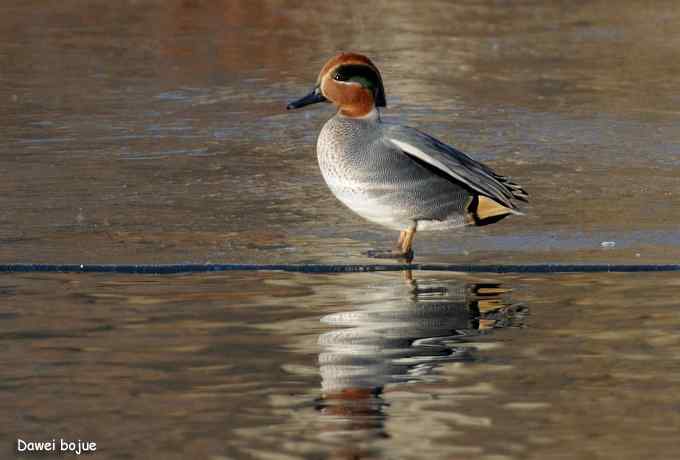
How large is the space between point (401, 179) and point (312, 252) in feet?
1.94

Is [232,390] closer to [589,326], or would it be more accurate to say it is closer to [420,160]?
[589,326]

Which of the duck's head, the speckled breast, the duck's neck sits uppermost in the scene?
the duck's head

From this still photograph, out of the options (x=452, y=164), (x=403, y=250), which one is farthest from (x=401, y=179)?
(x=403, y=250)

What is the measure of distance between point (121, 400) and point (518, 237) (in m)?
3.29

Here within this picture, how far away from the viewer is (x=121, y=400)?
548 centimetres

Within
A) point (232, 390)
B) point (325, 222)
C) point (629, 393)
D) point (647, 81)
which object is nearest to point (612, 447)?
point (629, 393)

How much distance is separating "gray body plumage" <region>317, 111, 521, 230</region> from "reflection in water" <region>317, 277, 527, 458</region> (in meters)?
0.54

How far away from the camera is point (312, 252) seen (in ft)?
26.2

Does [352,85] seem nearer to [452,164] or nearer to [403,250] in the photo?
[452,164]

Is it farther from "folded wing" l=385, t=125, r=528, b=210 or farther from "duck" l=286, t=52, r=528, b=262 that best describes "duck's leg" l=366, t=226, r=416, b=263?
"folded wing" l=385, t=125, r=528, b=210

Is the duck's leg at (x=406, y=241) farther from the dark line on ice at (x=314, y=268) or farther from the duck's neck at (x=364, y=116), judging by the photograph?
the duck's neck at (x=364, y=116)

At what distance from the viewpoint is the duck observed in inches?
304

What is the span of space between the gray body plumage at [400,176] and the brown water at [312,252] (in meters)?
0.26

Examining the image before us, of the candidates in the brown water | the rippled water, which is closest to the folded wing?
the brown water
